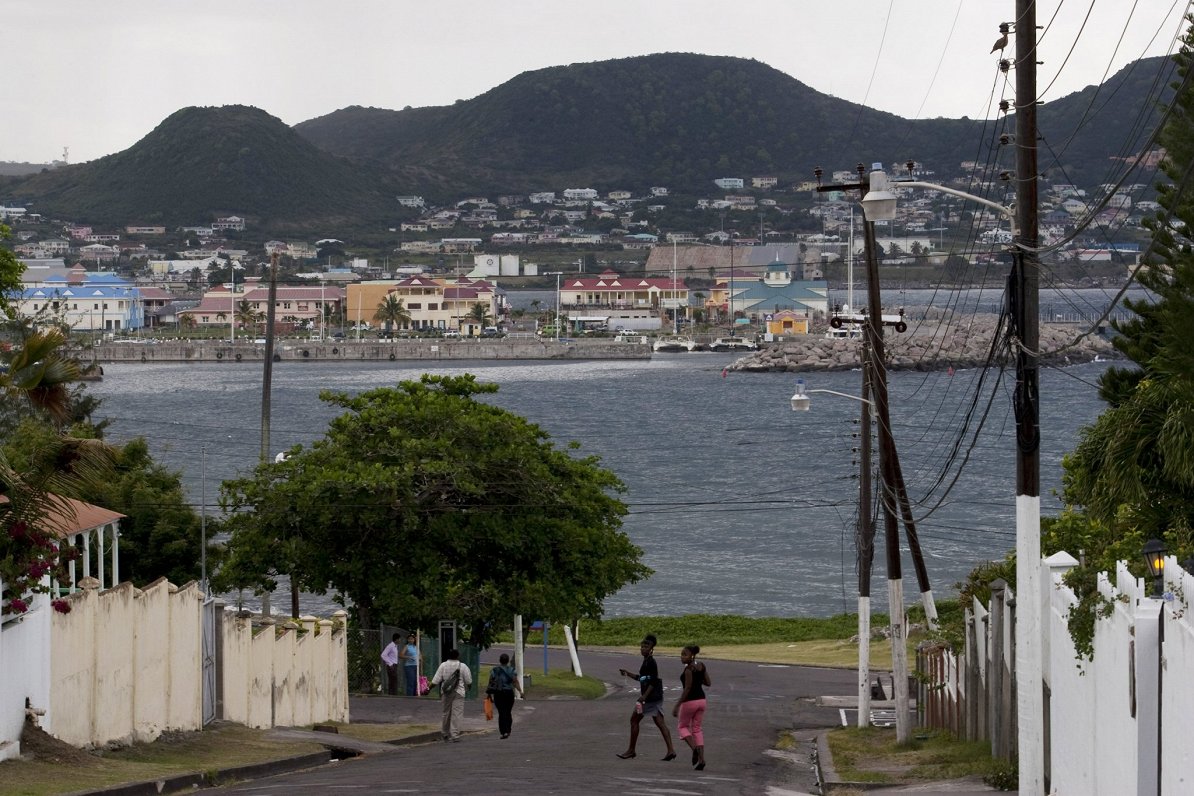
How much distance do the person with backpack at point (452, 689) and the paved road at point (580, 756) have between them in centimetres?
31

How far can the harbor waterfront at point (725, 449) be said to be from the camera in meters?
62.3

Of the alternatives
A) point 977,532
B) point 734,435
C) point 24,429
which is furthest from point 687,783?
point 734,435

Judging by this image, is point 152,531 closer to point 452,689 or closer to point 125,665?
point 452,689

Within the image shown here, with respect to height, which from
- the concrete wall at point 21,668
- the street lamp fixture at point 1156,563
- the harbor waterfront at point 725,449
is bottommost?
the harbor waterfront at point 725,449

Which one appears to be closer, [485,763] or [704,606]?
[485,763]

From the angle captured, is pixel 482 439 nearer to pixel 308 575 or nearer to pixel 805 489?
pixel 308 575

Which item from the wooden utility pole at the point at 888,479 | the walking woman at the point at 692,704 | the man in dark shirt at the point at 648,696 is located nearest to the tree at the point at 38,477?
the man in dark shirt at the point at 648,696

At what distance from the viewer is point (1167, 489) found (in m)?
23.8

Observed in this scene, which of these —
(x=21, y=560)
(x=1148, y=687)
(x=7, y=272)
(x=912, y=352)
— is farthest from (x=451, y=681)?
(x=912, y=352)

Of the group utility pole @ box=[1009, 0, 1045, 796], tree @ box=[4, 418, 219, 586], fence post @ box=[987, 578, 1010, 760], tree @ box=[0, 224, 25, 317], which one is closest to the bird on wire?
utility pole @ box=[1009, 0, 1045, 796]

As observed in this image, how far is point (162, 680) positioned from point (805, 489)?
70.4m

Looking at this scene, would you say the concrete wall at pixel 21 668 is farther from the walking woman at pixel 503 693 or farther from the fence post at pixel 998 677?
the fence post at pixel 998 677

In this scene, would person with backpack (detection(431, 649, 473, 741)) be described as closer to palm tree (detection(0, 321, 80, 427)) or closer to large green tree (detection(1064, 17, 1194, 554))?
palm tree (detection(0, 321, 80, 427))

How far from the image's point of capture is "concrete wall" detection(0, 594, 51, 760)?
14633 mm
